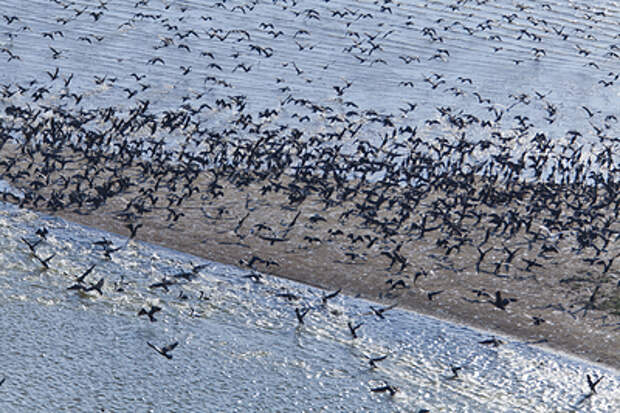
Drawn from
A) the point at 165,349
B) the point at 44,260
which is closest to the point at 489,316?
the point at 165,349

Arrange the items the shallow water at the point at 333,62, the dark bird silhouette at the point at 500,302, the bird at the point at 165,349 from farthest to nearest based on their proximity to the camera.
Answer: the shallow water at the point at 333,62 → the dark bird silhouette at the point at 500,302 → the bird at the point at 165,349

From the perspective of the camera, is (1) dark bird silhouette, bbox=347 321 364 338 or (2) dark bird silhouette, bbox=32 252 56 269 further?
(2) dark bird silhouette, bbox=32 252 56 269

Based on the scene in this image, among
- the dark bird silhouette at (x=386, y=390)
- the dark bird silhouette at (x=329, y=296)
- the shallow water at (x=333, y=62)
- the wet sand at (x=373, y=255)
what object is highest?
the dark bird silhouette at (x=386, y=390)

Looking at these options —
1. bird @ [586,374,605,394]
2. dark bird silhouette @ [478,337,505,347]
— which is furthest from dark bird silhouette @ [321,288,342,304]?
bird @ [586,374,605,394]

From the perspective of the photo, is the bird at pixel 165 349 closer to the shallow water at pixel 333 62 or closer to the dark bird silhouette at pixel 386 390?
the dark bird silhouette at pixel 386 390

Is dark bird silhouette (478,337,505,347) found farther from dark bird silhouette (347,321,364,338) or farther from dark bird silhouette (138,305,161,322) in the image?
dark bird silhouette (138,305,161,322)

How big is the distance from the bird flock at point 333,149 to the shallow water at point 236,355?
0.49 m

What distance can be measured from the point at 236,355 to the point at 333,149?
42.6 feet

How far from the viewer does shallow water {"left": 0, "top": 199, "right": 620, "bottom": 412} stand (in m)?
15.4

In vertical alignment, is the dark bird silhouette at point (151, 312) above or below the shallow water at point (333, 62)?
above

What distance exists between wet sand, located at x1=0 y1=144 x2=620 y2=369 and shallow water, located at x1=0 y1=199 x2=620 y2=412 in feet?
2.45

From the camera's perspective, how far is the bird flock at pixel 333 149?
2102cm

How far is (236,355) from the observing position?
16.6m

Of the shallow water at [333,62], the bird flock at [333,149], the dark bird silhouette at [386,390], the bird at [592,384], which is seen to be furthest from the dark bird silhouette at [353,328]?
the shallow water at [333,62]
